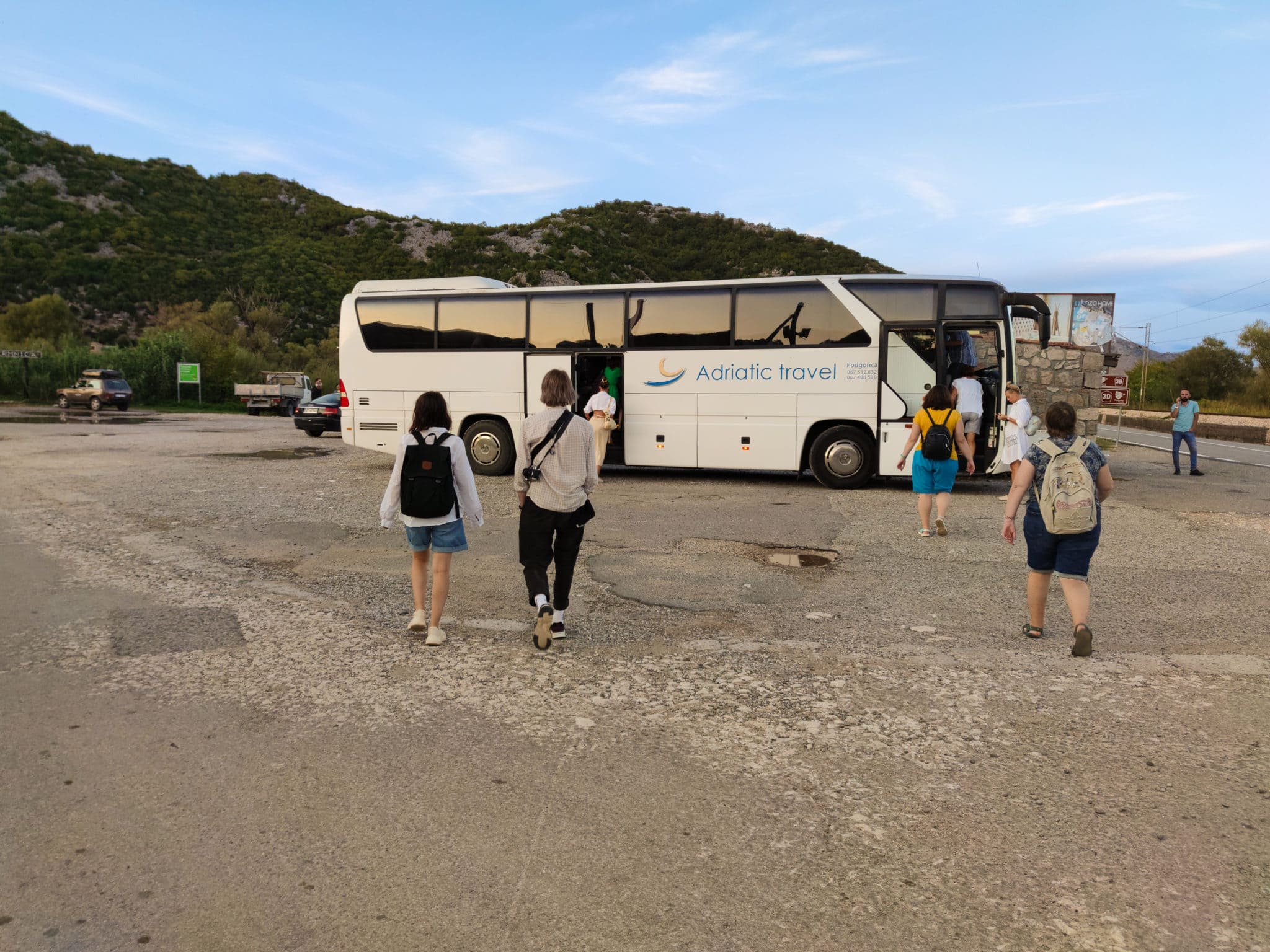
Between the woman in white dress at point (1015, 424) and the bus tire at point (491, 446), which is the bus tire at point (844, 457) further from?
the bus tire at point (491, 446)

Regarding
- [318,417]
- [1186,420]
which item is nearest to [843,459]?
[1186,420]

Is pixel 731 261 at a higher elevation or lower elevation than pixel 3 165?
lower

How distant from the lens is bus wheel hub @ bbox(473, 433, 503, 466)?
50.4ft

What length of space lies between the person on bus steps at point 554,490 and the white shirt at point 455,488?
299 mm

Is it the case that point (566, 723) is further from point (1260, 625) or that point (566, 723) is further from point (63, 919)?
point (1260, 625)

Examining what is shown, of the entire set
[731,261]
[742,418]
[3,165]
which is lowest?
[742,418]

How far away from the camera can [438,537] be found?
5.48 meters

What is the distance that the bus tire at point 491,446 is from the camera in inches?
603

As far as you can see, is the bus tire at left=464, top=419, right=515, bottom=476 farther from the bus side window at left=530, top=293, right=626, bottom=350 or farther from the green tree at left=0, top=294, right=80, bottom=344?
the green tree at left=0, top=294, right=80, bottom=344

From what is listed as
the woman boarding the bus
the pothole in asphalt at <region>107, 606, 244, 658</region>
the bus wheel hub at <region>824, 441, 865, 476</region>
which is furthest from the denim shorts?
the bus wheel hub at <region>824, 441, 865, 476</region>

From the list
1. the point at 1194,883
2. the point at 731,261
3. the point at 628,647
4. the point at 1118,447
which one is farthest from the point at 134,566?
the point at 731,261

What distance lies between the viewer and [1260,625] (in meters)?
6.05

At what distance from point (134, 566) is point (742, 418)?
9.01 meters

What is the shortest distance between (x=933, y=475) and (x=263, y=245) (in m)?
74.3
